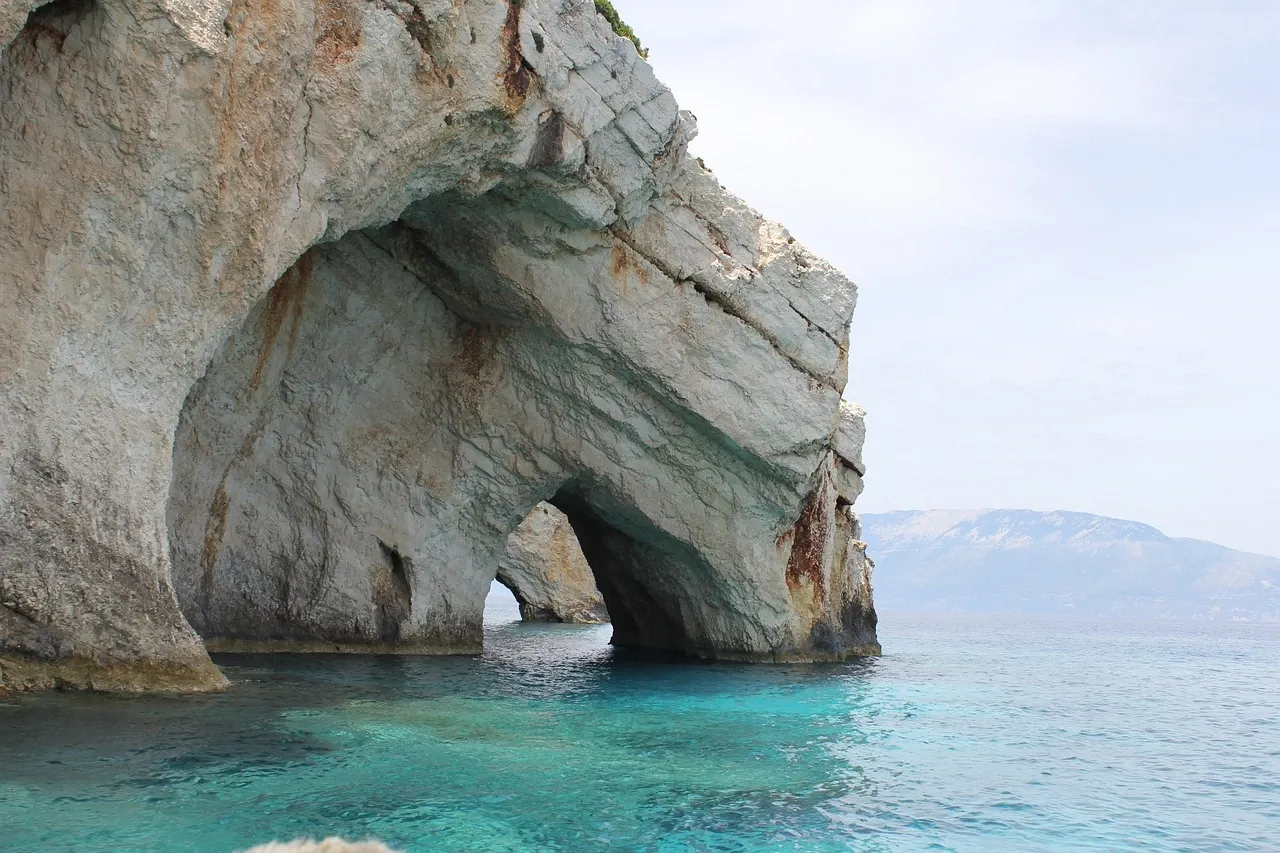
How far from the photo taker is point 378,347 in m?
22.3

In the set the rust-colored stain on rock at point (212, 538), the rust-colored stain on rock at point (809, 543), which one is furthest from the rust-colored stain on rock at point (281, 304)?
the rust-colored stain on rock at point (809, 543)

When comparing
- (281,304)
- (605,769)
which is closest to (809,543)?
(281,304)

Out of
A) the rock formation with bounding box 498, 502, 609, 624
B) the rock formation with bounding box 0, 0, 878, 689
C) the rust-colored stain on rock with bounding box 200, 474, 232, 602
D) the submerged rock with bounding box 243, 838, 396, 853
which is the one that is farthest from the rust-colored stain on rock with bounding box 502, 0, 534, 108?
the rock formation with bounding box 498, 502, 609, 624

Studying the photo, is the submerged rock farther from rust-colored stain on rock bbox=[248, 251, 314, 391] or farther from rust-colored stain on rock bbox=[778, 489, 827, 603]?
rust-colored stain on rock bbox=[778, 489, 827, 603]

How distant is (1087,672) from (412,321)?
891 inches

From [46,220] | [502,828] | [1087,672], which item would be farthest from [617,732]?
[1087,672]

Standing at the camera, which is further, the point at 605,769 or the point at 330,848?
the point at 605,769

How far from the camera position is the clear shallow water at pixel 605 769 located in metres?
8.84

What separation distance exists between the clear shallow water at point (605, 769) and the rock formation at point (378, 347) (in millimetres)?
2461

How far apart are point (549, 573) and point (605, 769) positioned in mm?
37310

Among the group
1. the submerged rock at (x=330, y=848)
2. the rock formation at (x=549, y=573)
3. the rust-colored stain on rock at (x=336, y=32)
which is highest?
the rust-colored stain on rock at (x=336, y=32)

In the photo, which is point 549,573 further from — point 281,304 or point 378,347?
point 281,304

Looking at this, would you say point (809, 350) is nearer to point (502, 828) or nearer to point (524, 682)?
point (524, 682)

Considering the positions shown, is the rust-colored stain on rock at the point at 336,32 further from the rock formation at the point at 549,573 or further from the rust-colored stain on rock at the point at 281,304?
the rock formation at the point at 549,573
